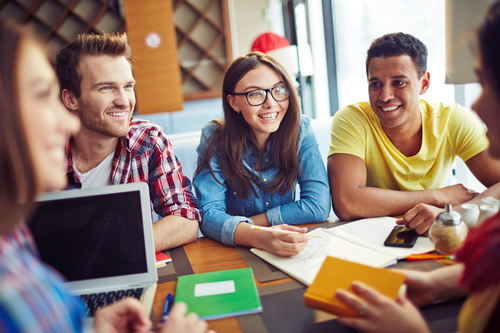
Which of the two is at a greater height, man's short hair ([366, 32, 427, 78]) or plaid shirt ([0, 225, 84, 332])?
man's short hair ([366, 32, 427, 78])

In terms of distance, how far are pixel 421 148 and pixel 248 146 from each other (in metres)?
0.56

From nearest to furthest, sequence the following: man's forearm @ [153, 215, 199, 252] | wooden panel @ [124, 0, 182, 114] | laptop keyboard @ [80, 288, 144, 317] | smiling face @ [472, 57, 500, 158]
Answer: smiling face @ [472, 57, 500, 158], laptop keyboard @ [80, 288, 144, 317], man's forearm @ [153, 215, 199, 252], wooden panel @ [124, 0, 182, 114]

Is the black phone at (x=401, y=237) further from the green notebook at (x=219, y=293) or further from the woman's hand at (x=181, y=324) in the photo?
the woman's hand at (x=181, y=324)

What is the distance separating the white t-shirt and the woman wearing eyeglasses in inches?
10.7

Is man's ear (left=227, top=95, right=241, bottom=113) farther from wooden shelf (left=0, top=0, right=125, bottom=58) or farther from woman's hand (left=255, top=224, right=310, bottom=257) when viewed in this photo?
wooden shelf (left=0, top=0, right=125, bottom=58)

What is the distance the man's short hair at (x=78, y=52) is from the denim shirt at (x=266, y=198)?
39cm

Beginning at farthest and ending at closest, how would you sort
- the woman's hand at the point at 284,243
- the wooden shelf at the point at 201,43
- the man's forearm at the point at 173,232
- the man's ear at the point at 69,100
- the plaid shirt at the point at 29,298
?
the wooden shelf at the point at 201,43 → the man's ear at the point at 69,100 → the man's forearm at the point at 173,232 → the woman's hand at the point at 284,243 → the plaid shirt at the point at 29,298

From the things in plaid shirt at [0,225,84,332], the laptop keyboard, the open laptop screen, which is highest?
plaid shirt at [0,225,84,332]

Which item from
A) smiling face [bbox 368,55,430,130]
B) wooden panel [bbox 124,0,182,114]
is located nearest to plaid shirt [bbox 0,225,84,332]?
smiling face [bbox 368,55,430,130]

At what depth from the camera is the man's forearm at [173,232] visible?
3.17 feet

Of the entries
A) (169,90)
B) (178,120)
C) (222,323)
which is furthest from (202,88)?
(222,323)

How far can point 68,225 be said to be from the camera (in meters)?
0.76

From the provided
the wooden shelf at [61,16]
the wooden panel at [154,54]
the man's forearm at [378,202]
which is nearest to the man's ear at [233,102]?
the man's forearm at [378,202]

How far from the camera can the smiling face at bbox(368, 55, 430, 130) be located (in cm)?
123
